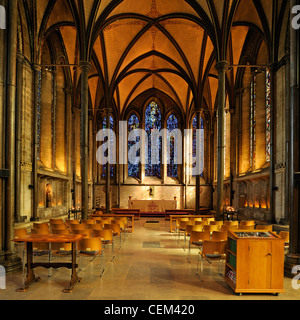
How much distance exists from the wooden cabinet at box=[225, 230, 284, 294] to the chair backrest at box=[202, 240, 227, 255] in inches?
45.0

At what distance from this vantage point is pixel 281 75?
50.7 ft

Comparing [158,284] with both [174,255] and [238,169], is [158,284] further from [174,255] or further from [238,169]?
[238,169]

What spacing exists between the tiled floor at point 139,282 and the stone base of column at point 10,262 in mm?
238

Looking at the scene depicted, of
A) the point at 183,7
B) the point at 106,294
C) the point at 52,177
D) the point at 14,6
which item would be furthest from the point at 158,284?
the point at 183,7

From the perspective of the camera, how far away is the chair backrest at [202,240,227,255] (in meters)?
7.11

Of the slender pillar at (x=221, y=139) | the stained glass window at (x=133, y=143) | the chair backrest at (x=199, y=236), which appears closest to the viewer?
the chair backrest at (x=199, y=236)

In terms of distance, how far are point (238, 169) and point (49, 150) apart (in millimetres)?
13499

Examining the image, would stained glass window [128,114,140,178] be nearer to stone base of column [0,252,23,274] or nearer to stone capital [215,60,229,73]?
stone capital [215,60,229,73]

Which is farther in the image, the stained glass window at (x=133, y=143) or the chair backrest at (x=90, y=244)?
the stained glass window at (x=133, y=143)

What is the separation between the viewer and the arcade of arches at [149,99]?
11.8 meters

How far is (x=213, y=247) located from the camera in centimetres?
714

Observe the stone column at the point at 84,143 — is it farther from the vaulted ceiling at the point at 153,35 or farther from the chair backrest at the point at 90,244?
the chair backrest at the point at 90,244

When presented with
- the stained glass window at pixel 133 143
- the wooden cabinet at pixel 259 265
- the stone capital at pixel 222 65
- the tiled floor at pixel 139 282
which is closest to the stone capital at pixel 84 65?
the stone capital at pixel 222 65

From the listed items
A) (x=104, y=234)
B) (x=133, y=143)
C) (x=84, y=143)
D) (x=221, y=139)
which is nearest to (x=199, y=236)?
(x=104, y=234)
